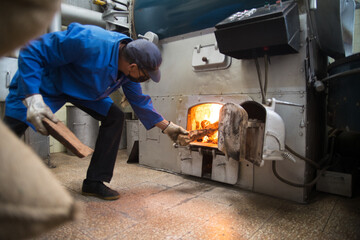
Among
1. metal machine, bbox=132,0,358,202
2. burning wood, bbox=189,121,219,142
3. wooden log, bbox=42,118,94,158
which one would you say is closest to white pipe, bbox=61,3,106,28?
metal machine, bbox=132,0,358,202

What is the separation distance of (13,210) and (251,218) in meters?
1.44

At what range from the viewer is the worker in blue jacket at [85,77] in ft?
4.30

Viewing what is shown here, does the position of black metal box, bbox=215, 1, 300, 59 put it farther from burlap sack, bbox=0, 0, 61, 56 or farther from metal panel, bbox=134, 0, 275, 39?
burlap sack, bbox=0, 0, 61, 56

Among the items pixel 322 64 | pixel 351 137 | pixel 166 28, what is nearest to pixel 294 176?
pixel 351 137

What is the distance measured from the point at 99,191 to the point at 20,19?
1.65 meters

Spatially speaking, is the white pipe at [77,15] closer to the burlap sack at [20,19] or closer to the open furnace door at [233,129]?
the open furnace door at [233,129]

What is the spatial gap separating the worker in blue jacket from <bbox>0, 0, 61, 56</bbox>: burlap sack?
1.01 metres

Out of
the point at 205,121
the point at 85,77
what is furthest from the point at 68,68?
the point at 205,121

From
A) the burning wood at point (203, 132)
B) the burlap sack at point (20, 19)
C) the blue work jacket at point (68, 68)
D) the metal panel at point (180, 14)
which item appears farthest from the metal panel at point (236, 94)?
the burlap sack at point (20, 19)

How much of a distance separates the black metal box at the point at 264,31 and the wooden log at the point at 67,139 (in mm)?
1210

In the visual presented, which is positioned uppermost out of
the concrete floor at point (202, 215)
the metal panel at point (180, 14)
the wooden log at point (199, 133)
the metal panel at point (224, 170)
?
the metal panel at point (180, 14)

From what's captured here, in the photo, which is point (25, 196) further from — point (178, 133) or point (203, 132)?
point (203, 132)

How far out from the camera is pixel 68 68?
5.08ft

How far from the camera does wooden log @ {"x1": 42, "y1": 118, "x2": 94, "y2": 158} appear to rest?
99 cm
